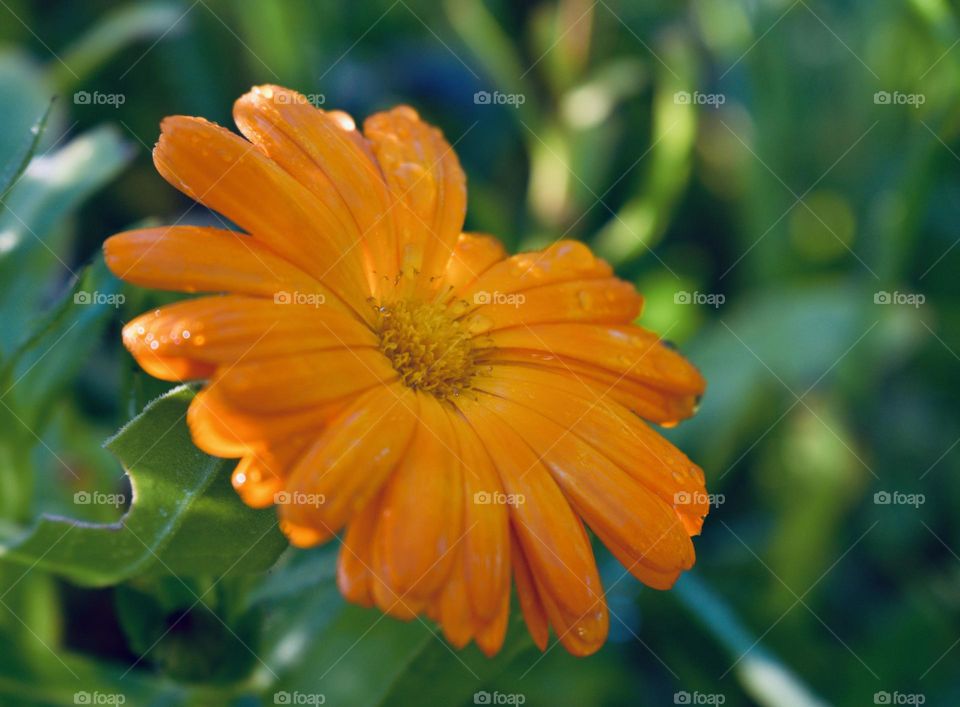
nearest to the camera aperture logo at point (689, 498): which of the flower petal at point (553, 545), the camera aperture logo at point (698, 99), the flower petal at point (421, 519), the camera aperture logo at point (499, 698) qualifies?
the flower petal at point (553, 545)

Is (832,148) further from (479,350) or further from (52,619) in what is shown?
(52,619)

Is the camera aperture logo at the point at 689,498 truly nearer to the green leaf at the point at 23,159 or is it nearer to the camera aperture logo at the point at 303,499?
the camera aperture logo at the point at 303,499

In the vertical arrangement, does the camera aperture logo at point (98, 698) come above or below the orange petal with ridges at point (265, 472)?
below

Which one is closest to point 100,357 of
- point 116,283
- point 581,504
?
point 116,283

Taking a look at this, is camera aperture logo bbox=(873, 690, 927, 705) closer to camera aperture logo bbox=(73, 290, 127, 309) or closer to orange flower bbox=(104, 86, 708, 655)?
orange flower bbox=(104, 86, 708, 655)

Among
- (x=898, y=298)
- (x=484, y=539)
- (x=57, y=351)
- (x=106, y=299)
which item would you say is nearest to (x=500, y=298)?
(x=484, y=539)

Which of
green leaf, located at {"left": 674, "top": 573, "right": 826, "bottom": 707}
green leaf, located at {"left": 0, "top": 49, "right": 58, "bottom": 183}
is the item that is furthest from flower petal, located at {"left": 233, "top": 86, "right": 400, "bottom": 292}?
green leaf, located at {"left": 674, "top": 573, "right": 826, "bottom": 707}
